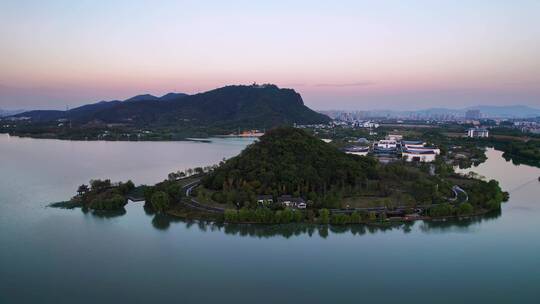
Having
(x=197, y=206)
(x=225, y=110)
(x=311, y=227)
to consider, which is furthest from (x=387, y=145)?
(x=225, y=110)

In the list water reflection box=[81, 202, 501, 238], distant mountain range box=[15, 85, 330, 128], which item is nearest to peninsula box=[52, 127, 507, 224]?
water reflection box=[81, 202, 501, 238]

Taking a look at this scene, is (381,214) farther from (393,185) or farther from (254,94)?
(254,94)

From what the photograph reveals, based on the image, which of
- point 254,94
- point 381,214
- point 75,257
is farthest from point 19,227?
point 254,94

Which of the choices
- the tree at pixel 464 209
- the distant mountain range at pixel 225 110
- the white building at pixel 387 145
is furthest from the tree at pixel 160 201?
the distant mountain range at pixel 225 110

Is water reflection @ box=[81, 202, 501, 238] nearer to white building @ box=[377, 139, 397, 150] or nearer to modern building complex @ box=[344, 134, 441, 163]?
modern building complex @ box=[344, 134, 441, 163]

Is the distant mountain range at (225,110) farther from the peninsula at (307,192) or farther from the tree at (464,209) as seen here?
the tree at (464,209)
